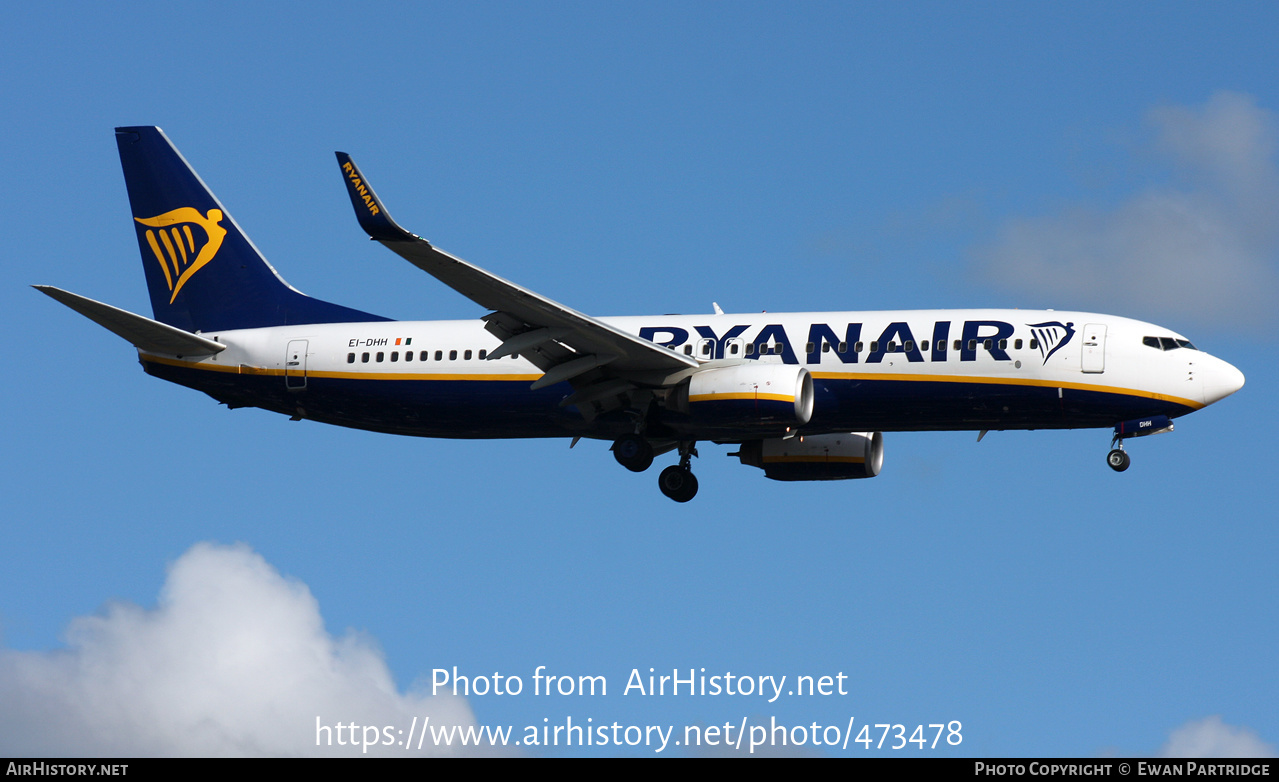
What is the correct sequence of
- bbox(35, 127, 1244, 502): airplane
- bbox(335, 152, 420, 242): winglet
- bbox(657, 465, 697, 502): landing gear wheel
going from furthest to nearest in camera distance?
bbox(657, 465, 697, 502): landing gear wheel
bbox(35, 127, 1244, 502): airplane
bbox(335, 152, 420, 242): winglet

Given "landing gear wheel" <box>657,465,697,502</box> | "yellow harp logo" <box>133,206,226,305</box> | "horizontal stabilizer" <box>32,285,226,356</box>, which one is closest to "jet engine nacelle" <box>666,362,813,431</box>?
"landing gear wheel" <box>657,465,697,502</box>

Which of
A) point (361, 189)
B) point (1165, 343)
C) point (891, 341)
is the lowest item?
point (361, 189)

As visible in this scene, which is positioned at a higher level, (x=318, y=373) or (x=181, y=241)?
(x=181, y=241)

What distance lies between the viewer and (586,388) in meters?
44.3

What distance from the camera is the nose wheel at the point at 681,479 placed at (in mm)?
47469

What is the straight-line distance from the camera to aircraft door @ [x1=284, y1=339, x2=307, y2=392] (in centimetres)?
4766

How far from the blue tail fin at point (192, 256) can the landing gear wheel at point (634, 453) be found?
9.69m

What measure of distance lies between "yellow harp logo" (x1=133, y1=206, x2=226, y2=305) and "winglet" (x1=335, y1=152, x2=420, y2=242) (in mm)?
16052

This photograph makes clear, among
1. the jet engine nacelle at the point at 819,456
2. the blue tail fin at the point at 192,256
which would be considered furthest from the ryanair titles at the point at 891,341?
the blue tail fin at the point at 192,256

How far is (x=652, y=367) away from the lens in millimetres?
43438

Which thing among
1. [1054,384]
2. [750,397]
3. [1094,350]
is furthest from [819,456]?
[1094,350]

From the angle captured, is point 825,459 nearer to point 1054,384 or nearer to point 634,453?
point 634,453

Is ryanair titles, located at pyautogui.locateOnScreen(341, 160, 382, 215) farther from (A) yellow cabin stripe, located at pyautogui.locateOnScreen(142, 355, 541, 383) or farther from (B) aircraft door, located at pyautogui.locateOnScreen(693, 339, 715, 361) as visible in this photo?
(B) aircraft door, located at pyautogui.locateOnScreen(693, 339, 715, 361)

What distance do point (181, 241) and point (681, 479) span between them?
57.0 feet
